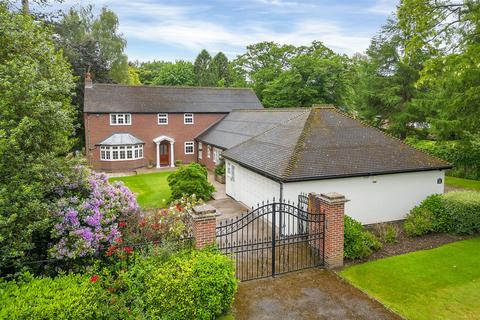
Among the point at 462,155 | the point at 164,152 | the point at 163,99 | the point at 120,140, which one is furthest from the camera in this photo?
the point at 163,99

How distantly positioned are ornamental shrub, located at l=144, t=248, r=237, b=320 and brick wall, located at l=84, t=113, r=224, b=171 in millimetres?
22952

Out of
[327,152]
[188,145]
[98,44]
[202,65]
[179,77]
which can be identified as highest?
[202,65]

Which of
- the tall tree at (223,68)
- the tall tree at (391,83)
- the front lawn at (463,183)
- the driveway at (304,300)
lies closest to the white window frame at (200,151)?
the tall tree at (391,83)

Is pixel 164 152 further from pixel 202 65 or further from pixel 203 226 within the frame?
pixel 202 65

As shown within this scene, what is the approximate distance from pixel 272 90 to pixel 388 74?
13.1m

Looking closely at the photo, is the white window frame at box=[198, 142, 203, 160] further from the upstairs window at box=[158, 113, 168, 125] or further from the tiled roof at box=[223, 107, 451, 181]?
the tiled roof at box=[223, 107, 451, 181]

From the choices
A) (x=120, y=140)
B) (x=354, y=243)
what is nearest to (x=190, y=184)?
(x=354, y=243)

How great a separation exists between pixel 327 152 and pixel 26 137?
11.2 meters

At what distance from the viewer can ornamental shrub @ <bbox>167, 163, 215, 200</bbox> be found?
60.0 ft

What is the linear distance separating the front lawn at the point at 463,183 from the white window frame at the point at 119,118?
25.8 meters

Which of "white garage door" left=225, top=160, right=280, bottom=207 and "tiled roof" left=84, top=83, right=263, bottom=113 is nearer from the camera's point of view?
"white garage door" left=225, top=160, right=280, bottom=207

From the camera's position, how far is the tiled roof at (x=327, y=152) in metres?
13.6

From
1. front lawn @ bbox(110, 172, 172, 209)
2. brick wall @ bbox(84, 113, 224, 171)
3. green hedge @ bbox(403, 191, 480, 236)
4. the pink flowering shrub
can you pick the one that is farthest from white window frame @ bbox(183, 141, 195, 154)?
green hedge @ bbox(403, 191, 480, 236)

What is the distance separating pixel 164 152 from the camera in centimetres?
3247
